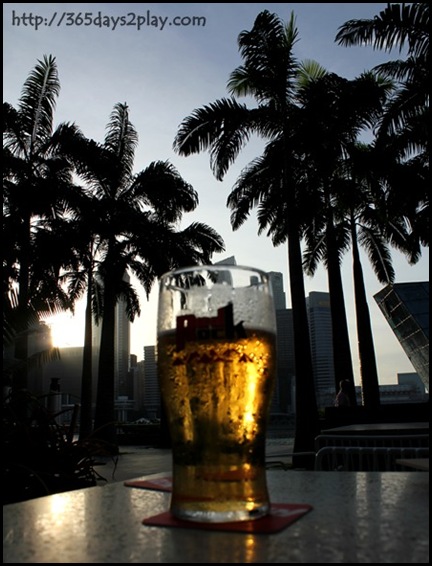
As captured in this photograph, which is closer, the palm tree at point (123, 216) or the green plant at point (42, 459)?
the green plant at point (42, 459)

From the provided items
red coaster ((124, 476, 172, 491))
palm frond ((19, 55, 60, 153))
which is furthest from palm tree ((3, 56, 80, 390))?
red coaster ((124, 476, 172, 491))

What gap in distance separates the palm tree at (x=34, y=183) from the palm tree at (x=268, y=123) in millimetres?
3928

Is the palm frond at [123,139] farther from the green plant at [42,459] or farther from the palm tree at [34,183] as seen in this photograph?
the green plant at [42,459]

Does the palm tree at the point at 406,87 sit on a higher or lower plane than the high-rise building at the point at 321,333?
higher

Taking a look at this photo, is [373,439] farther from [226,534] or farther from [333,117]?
[333,117]

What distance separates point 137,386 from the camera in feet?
156

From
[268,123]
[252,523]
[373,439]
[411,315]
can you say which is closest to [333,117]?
[268,123]

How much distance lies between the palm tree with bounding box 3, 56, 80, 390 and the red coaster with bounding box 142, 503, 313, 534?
12165 mm

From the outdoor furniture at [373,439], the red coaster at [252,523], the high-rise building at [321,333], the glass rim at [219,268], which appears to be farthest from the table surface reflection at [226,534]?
the high-rise building at [321,333]

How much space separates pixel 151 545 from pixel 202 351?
0.28m

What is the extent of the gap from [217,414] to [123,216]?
1477 cm

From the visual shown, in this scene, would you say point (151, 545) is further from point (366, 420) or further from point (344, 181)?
point (344, 181)

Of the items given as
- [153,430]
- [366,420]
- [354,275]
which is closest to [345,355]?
[354,275]

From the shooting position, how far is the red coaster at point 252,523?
1.96 feet
